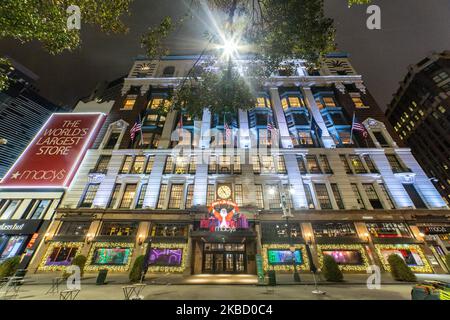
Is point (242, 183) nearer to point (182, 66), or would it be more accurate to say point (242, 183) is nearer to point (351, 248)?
point (351, 248)

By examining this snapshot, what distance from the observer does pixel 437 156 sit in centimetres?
5603

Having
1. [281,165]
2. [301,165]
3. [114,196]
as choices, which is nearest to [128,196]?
[114,196]

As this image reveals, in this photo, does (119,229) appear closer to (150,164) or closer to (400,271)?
(150,164)

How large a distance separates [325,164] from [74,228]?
30957 millimetres

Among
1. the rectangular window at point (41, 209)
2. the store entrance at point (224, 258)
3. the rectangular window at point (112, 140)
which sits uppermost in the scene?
the rectangular window at point (112, 140)

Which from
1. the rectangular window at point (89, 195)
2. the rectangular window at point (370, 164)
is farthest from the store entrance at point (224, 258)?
the rectangular window at point (370, 164)

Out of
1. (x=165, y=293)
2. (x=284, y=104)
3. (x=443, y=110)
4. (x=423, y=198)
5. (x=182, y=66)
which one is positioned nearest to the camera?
(x=165, y=293)

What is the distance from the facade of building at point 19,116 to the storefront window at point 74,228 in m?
19.4

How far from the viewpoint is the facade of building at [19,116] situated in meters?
32.4

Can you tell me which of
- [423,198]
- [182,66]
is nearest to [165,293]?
[423,198]

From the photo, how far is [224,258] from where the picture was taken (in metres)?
20.8

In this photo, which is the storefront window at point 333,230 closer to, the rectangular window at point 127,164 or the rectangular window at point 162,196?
the rectangular window at point 162,196

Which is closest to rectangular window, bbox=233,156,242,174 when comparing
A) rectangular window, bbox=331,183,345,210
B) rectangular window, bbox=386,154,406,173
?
rectangular window, bbox=331,183,345,210
